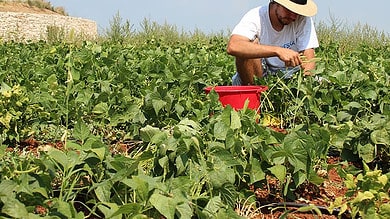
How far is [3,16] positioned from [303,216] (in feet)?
71.8

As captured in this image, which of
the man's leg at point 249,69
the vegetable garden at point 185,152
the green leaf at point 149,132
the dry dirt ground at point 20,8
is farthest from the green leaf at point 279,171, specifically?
the dry dirt ground at point 20,8

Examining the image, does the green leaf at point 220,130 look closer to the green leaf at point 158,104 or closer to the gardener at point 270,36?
the green leaf at point 158,104

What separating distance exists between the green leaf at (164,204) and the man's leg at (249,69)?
2.39 metres

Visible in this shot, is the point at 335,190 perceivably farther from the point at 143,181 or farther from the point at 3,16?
the point at 3,16

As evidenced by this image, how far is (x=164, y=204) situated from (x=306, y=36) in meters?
2.66

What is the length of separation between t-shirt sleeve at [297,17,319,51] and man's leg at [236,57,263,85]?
1.02ft

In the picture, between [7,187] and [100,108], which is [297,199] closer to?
[7,187]

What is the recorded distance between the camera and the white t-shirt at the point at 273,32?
13.1 ft

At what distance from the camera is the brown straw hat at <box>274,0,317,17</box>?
12.2ft

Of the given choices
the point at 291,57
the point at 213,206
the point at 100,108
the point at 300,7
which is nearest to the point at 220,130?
the point at 213,206

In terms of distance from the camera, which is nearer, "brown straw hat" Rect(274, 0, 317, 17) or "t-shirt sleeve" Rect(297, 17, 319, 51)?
"brown straw hat" Rect(274, 0, 317, 17)

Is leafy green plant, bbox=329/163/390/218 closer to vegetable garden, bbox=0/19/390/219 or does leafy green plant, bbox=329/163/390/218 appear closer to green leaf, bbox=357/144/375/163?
vegetable garden, bbox=0/19/390/219

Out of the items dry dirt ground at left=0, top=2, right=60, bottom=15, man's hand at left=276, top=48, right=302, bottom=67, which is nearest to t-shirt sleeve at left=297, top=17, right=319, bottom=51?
man's hand at left=276, top=48, right=302, bottom=67

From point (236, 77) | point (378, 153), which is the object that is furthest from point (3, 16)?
point (378, 153)
